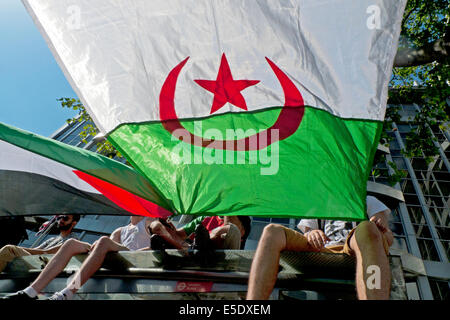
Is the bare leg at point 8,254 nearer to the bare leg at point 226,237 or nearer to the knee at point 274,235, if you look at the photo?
the bare leg at point 226,237

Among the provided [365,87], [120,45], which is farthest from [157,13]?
[365,87]

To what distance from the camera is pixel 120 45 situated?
327 centimetres

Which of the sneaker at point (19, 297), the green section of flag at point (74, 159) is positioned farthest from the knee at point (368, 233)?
the sneaker at point (19, 297)

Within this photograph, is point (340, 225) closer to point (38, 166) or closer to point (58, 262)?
point (58, 262)

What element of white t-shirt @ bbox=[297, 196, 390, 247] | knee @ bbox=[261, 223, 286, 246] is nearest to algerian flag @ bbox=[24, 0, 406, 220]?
knee @ bbox=[261, 223, 286, 246]

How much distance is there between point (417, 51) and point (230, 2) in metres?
5.78

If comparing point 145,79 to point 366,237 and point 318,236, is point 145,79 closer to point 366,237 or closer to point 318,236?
point 318,236

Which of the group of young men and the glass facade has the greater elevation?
the glass facade

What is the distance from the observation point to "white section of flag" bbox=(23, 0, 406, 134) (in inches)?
114

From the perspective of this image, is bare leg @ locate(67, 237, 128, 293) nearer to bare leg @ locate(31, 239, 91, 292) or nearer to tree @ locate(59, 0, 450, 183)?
bare leg @ locate(31, 239, 91, 292)

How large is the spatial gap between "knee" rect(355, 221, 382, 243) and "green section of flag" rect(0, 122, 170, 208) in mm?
2066

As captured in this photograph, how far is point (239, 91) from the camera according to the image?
123 inches

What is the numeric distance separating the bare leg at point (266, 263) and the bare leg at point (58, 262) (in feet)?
6.66

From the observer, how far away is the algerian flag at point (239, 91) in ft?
8.98
